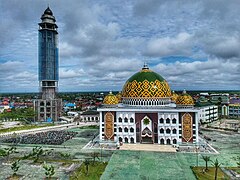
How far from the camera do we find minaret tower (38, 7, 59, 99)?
68.9 m

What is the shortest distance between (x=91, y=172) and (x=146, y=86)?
71.2ft

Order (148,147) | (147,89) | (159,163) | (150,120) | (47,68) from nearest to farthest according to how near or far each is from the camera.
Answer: (159,163) → (148,147) → (150,120) → (147,89) → (47,68)

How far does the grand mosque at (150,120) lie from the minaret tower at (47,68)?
111ft

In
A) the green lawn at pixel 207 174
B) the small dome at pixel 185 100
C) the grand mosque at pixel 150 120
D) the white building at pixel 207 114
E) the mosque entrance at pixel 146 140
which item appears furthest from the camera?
the white building at pixel 207 114

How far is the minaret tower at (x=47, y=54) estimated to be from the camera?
6888 centimetres

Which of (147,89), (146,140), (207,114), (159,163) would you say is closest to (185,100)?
(147,89)

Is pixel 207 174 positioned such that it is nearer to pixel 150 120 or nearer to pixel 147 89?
pixel 150 120

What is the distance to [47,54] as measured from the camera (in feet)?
226

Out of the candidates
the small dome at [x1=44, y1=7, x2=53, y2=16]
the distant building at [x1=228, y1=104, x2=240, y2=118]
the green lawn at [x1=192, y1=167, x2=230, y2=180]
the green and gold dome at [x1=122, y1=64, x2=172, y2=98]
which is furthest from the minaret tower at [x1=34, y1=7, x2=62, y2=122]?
the distant building at [x1=228, y1=104, x2=240, y2=118]

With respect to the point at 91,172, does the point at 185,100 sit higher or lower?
higher

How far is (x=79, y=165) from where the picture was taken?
28.3 metres

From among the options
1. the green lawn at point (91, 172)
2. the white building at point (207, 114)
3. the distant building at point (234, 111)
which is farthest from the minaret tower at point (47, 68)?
the distant building at point (234, 111)

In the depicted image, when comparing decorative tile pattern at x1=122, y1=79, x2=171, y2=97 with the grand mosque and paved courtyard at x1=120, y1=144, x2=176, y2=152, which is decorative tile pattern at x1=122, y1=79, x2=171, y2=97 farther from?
paved courtyard at x1=120, y1=144, x2=176, y2=152

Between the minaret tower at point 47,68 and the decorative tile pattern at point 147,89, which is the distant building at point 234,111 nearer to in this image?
the decorative tile pattern at point 147,89
